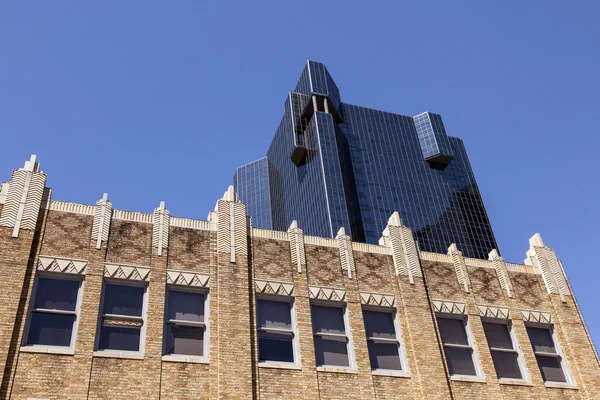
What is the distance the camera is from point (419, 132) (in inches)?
5969

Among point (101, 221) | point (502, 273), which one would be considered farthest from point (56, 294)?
point (502, 273)

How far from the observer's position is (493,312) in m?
22.3

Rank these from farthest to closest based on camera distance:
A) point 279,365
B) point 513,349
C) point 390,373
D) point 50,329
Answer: point 513,349, point 390,373, point 279,365, point 50,329

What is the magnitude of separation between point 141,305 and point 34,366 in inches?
136

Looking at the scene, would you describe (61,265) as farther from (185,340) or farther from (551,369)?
(551,369)

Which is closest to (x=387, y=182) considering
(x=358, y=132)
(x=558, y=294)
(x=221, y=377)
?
(x=358, y=132)

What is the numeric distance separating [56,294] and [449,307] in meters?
13.4

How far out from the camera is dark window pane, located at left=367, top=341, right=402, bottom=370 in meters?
19.7

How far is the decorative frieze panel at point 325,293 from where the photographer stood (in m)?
20.1

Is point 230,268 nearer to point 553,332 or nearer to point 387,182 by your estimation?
point 553,332

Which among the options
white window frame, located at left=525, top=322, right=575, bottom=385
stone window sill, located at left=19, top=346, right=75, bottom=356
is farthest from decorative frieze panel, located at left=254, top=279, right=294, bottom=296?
white window frame, located at left=525, top=322, right=575, bottom=385

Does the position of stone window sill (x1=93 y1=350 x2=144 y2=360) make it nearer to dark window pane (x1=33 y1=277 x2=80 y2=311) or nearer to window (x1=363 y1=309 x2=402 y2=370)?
dark window pane (x1=33 y1=277 x2=80 y2=311)

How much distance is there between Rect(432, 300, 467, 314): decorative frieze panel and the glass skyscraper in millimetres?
91688

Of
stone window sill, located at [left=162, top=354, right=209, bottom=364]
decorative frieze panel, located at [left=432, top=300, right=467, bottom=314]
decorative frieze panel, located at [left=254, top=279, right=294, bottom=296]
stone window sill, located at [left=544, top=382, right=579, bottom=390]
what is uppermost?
decorative frieze panel, located at [left=254, top=279, right=294, bottom=296]
